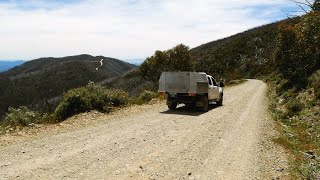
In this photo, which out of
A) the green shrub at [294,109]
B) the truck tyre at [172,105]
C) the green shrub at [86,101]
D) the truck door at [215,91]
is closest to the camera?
the green shrub at [86,101]

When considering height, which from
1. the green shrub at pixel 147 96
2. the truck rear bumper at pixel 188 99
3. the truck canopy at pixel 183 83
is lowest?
the green shrub at pixel 147 96

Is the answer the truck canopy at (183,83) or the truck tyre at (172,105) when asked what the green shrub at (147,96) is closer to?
the truck tyre at (172,105)

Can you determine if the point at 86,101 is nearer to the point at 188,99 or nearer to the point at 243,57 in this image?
the point at 188,99

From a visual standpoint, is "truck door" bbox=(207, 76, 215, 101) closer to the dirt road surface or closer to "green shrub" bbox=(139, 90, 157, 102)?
"green shrub" bbox=(139, 90, 157, 102)

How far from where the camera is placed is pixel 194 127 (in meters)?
16.4

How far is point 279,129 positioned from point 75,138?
9543 mm

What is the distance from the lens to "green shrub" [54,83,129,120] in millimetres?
19594

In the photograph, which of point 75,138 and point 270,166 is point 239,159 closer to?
point 270,166

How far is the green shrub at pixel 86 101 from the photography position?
19594 mm

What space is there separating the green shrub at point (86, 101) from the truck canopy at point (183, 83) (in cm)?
330

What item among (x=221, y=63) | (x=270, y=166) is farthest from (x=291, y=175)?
(x=221, y=63)

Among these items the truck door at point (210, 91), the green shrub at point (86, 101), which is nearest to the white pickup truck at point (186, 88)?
the truck door at point (210, 91)

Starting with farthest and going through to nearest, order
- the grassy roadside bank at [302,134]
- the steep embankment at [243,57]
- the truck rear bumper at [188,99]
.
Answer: the steep embankment at [243,57], the truck rear bumper at [188,99], the grassy roadside bank at [302,134]

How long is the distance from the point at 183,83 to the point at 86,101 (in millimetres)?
6088
